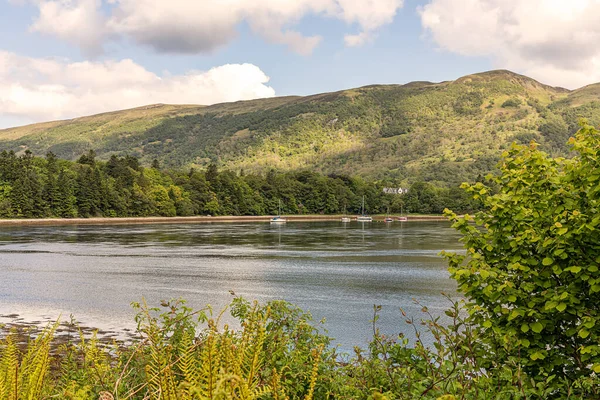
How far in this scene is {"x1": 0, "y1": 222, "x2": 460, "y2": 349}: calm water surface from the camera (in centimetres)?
2647

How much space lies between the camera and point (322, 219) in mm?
162500

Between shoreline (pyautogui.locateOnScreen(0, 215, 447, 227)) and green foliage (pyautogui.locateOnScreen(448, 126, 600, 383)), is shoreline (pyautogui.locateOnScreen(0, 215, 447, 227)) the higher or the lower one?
the lower one

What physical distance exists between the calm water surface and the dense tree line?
49844mm

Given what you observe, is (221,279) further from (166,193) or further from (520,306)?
(166,193)

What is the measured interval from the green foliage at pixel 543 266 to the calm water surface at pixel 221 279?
6.52 meters

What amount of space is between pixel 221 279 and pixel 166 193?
4068 inches

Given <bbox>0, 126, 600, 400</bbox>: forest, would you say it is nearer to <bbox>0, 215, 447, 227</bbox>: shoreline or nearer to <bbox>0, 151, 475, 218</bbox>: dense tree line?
<bbox>0, 215, 447, 227</bbox>: shoreline

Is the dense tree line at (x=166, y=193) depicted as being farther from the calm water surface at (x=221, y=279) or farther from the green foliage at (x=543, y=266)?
the green foliage at (x=543, y=266)

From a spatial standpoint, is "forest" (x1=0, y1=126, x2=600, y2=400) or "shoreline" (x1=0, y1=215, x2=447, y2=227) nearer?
"forest" (x1=0, y1=126, x2=600, y2=400)

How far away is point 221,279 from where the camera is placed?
38.1 meters

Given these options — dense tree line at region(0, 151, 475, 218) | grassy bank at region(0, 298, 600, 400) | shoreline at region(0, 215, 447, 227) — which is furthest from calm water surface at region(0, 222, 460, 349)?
dense tree line at region(0, 151, 475, 218)

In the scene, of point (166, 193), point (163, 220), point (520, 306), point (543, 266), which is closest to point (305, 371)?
point (520, 306)

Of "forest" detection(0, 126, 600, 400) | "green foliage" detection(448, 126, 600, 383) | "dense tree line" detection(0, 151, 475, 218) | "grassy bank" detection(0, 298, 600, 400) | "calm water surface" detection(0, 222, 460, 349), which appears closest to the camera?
"grassy bank" detection(0, 298, 600, 400)

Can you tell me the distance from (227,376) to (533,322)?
6286 millimetres
